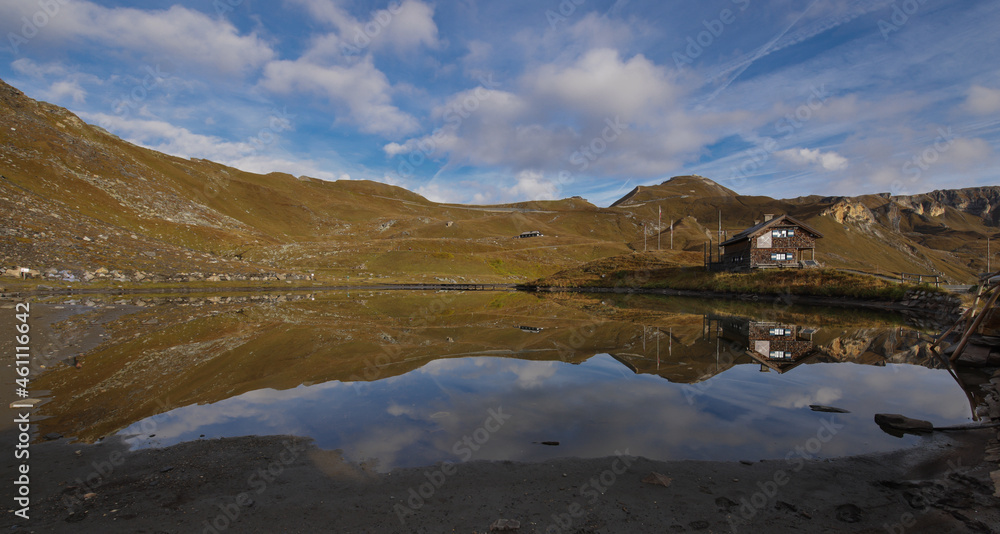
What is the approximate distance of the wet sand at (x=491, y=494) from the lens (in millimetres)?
5320

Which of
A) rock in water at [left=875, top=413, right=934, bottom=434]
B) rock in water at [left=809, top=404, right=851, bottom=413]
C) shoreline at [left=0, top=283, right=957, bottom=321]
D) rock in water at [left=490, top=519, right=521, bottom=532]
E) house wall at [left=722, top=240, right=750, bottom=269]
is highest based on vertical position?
house wall at [left=722, top=240, right=750, bottom=269]

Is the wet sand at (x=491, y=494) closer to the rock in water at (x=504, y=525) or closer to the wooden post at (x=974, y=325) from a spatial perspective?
the rock in water at (x=504, y=525)

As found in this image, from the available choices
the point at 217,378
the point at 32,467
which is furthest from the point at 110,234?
the point at 32,467

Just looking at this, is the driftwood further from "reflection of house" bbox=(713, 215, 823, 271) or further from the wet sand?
"reflection of house" bbox=(713, 215, 823, 271)

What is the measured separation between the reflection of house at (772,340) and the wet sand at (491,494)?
929 cm

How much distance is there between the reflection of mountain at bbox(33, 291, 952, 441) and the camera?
1126cm

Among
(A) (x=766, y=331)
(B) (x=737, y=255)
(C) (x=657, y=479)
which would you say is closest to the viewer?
(C) (x=657, y=479)

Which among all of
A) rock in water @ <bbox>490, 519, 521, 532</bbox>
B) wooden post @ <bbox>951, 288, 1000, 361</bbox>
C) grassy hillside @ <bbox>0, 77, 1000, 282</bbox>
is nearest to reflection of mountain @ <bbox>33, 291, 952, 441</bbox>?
wooden post @ <bbox>951, 288, 1000, 361</bbox>

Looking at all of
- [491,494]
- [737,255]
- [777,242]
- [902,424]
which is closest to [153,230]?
[491,494]

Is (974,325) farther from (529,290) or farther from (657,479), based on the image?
(529,290)

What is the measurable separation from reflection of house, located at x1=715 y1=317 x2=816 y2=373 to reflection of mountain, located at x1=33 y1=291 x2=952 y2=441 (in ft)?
2.18

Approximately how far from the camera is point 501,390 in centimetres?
1238

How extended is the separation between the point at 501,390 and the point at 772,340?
16.5 m

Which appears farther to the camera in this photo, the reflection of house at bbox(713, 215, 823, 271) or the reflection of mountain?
the reflection of house at bbox(713, 215, 823, 271)
